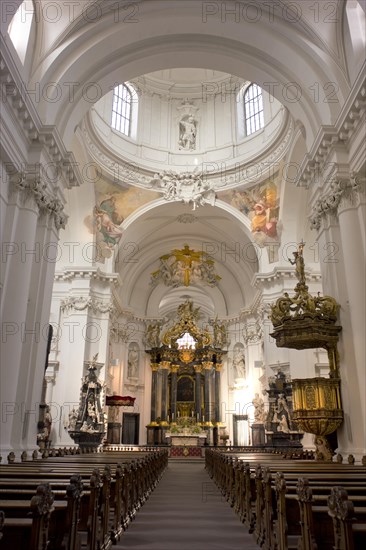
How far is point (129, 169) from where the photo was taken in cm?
1803

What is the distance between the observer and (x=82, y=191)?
17.1 meters

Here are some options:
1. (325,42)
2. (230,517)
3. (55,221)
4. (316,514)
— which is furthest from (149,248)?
(316,514)

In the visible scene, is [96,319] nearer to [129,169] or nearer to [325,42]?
[129,169]

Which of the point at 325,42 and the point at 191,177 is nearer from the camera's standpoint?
the point at 325,42

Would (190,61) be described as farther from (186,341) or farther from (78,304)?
(186,341)

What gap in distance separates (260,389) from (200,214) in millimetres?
8144

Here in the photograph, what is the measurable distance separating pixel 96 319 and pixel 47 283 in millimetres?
8534

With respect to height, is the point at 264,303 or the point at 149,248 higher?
the point at 149,248

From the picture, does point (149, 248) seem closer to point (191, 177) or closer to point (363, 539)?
point (191, 177)

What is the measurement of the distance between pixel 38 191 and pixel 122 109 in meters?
12.2

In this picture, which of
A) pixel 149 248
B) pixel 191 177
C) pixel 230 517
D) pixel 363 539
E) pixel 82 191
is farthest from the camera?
pixel 149 248

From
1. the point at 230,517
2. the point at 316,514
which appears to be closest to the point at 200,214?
the point at 230,517

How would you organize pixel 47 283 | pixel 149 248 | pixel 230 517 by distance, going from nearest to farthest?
pixel 230 517
pixel 47 283
pixel 149 248

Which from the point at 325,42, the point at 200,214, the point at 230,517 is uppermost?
the point at 200,214
